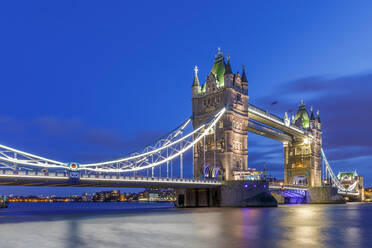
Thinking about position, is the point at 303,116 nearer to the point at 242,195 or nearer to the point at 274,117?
the point at 274,117

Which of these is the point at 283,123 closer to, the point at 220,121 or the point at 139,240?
the point at 220,121

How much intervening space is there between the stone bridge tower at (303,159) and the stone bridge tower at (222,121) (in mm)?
32198

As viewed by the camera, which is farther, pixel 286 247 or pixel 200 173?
pixel 200 173

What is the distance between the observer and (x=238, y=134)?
6694 centimetres

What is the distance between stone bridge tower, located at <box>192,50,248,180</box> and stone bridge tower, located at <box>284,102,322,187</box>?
32.2 meters

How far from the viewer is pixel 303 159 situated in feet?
319

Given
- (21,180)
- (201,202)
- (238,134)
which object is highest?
(238,134)

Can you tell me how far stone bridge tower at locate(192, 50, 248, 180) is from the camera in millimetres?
64688

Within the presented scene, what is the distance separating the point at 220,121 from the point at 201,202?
13.2 m

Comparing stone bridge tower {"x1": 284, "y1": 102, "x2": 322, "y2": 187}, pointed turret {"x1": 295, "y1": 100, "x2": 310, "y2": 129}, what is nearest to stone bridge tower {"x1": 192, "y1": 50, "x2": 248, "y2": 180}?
stone bridge tower {"x1": 284, "y1": 102, "x2": 322, "y2": 187}

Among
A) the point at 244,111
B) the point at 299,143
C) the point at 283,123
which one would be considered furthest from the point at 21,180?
the point at 299,143

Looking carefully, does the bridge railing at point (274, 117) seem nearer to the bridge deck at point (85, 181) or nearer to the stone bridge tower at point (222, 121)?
the stone bridge tower at point (222, 121)

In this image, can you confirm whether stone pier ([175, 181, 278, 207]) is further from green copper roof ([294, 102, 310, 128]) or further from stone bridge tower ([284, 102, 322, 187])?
green copper roof ([294, 102, 310, 128])

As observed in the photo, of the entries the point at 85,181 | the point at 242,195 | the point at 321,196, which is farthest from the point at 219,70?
the point at 321,196
